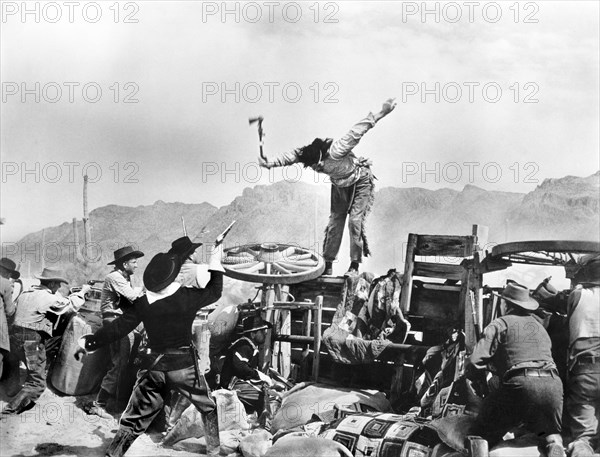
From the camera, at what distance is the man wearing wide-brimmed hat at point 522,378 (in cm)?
738

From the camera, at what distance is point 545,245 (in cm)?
747

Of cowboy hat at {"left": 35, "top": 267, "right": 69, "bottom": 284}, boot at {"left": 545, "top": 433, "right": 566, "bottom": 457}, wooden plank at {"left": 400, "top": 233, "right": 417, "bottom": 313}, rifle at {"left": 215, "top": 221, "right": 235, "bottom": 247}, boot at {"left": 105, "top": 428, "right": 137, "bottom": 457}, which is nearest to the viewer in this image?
boot at {"left": 545, "top": 433, "right": 566, "bottom": 457}

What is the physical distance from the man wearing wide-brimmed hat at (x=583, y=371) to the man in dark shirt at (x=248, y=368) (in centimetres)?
271

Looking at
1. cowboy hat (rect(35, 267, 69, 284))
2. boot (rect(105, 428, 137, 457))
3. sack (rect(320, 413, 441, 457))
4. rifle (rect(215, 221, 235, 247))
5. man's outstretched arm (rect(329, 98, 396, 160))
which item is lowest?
boot (rect(105, 428, 137, 457))

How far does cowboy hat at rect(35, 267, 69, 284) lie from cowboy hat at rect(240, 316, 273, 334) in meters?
1.85

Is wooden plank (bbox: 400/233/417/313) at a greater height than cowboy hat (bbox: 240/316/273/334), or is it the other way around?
wooden plank (bbox: 400/233/417/313)

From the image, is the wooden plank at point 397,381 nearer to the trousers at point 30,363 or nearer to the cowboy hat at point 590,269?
the cowboy hat at point 590,269

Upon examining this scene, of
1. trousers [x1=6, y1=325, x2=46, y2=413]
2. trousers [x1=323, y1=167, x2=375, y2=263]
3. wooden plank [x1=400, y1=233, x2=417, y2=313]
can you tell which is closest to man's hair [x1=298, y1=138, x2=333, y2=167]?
trousers [x1=323, y1=167, x2=375, y2=263]

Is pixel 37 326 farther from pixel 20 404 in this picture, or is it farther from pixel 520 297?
pixel 520 297

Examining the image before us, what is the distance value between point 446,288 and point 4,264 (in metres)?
4.47

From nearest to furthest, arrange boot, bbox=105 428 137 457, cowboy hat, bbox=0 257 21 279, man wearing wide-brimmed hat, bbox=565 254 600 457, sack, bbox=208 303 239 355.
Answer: man wearing wide-brimmed hat, bbox=565 254 600 457, boot, bbox=105 428 137 457, sack, bbox=208 303 239 355, cowboy hat, bbox=0 257 21 279

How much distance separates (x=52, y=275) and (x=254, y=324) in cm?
207

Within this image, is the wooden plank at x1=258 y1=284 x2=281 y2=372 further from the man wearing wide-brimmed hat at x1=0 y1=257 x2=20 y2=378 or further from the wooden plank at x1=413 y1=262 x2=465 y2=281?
the man wearing wide-brimmed hat at x1=0 y1=257 x2=20 y2=378

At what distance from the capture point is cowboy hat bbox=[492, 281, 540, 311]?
7.54m
